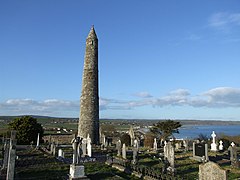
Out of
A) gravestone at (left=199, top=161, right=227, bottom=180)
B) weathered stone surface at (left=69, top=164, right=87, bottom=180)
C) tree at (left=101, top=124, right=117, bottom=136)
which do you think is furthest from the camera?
tree at (left=101, top=124, right=117, bottom=136)

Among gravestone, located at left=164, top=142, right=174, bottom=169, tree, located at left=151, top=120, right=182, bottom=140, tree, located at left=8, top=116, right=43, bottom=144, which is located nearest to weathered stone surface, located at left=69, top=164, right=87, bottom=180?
gravestone, located at left=164, top=142, right=174, bottom=169

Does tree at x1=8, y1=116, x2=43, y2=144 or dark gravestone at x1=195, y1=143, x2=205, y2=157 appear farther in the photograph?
tree at x1=8, y1=116, x2=43, y2=144

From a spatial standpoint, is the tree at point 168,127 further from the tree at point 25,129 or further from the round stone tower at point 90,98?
the tree at point 25,129

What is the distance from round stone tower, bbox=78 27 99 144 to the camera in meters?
31.6

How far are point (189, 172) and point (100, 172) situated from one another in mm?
6247

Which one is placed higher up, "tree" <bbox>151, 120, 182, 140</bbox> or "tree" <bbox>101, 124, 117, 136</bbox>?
"tree" <bbox>151, 120, 182, 140</bbox>

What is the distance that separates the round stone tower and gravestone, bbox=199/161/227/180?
71.0 ft

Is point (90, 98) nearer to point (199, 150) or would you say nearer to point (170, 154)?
point (199, 150)

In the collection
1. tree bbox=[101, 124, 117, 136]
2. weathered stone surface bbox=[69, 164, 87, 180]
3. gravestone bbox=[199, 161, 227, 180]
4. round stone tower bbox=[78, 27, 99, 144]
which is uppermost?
round stone tower bbox=[78, 27, 99, 144]

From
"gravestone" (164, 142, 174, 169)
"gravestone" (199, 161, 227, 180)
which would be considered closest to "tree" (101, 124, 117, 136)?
"gravestone" (164, 142, 174, 169)

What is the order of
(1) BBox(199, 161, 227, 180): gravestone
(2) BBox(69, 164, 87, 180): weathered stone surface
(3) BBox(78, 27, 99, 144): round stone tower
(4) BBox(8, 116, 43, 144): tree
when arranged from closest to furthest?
(1) BBox(199, 161, 227, 180): gravestone → (2) BBox(69, 164, 87, 180): weathered stone surface → (3) BBox(78, 27, 99, 144): round stone tower → (4) BBox(8, 116, 43, 144): tree

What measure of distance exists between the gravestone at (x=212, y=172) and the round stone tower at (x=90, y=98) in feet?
71.0

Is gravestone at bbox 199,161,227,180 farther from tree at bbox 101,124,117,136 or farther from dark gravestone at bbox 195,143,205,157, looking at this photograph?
tree at bbox 101,124,117,136

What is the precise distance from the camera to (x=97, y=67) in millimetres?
32812
